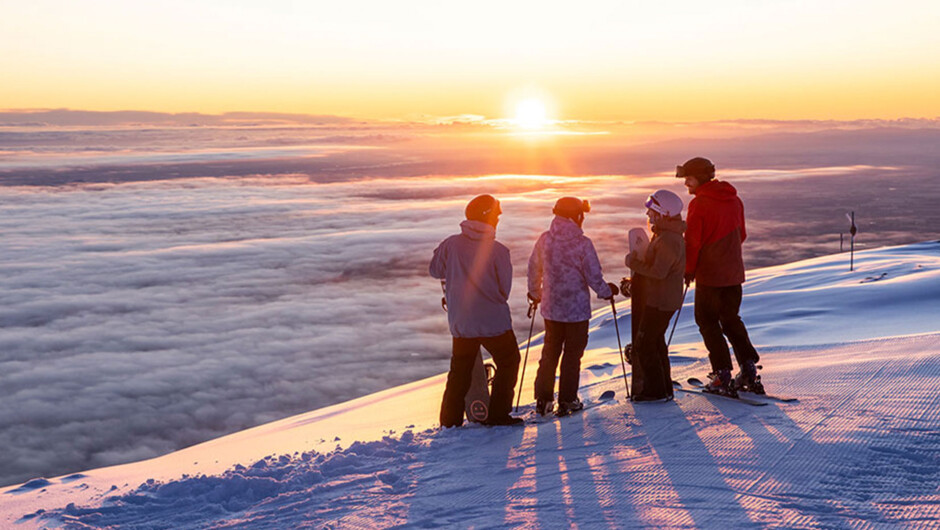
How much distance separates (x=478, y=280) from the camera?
4.96m

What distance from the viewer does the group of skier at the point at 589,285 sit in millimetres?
4859

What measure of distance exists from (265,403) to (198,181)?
67.4 metres

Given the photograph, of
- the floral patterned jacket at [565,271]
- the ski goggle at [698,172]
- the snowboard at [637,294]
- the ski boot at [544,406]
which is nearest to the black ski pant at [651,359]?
the snowboard at [637,294]

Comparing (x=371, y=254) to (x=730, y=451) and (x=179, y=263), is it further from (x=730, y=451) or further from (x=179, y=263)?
(x=730, y=451)

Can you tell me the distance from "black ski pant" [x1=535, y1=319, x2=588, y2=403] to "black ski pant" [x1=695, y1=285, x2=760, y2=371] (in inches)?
31.7

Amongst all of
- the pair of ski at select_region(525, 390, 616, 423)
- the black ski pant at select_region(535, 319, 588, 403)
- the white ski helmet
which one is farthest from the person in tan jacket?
the pair of ski at select_region(525, 390, 616, 423)

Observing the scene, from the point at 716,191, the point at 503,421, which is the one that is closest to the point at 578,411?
the point at 503,421

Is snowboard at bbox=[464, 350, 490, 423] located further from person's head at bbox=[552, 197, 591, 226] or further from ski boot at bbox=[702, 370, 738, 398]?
ski boot at bbox=[702, 370, 738, 398]

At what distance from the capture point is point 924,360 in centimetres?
529

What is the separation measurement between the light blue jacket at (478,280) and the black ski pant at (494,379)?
0.31 feet

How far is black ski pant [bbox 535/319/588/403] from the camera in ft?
16.9

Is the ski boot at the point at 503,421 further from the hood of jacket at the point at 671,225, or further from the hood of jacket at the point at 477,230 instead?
the hood of jacket at the point at 671,225

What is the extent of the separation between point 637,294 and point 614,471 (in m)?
1.50

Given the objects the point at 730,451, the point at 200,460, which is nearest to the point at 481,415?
the point at 730,451
